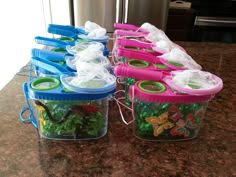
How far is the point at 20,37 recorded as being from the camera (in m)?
1.68

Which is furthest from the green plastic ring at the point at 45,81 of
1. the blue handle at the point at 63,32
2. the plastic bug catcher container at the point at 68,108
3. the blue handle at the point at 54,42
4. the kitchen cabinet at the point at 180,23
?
the kitchen cabinet at the point at 180,23

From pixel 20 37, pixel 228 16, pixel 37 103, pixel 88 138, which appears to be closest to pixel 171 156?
pixel 88 138

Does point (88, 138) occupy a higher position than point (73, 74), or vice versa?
point (73, 74)

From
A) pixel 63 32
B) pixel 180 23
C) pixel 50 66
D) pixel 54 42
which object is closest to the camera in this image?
pixel 50 66

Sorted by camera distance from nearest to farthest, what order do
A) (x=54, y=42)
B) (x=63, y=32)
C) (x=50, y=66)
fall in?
(x=50, y=66), (x=54, y=42), (x=63, y=32)

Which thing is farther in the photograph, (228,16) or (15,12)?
(228,16)

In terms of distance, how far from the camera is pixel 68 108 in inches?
20.6

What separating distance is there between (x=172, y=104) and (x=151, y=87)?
64 mm

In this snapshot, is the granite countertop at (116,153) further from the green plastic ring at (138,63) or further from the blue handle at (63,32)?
the blue handle at (63,32)

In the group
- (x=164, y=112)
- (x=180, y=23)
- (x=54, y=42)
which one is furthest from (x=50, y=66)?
(x=180, y=23)

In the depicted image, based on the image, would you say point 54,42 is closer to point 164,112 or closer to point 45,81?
point 45,81

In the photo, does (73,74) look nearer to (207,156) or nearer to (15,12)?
(207,156)

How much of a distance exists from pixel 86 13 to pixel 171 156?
148 centimetres

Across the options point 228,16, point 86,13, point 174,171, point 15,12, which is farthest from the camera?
point 228,16
